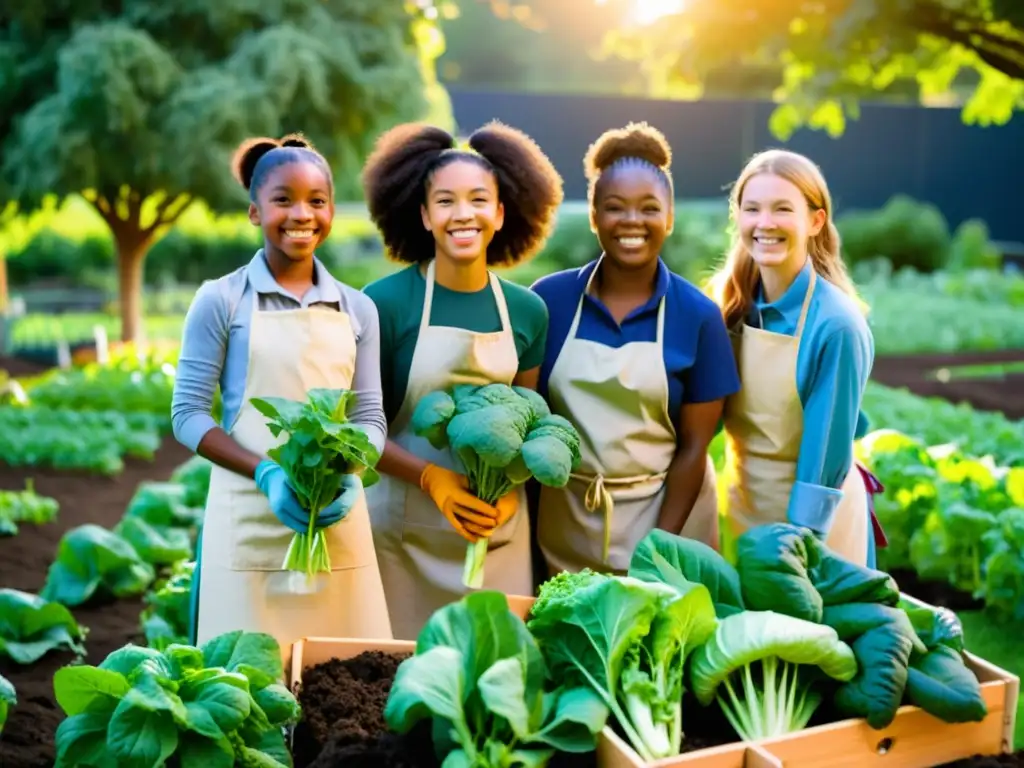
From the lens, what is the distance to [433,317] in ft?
9.78

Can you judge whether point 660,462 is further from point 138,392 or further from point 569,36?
point 569,36

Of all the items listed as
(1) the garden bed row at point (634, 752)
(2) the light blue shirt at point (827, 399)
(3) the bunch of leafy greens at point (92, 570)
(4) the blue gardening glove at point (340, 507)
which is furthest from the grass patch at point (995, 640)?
(3) the bunch of leafy greens at point (92, 570)

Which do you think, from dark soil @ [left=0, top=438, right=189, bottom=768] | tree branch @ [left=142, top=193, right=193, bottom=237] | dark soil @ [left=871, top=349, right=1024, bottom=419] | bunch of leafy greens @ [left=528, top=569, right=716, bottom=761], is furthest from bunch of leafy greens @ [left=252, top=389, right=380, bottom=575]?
tree branch @ [left=142, top=193, right=193, bottom=237]

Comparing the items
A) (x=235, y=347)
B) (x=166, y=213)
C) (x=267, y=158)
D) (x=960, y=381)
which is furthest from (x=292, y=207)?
(x=166, y=213)

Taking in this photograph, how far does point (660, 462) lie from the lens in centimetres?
310

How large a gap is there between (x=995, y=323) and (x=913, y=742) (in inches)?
474

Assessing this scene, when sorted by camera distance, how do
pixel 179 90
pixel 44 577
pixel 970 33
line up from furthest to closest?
pixel 179 90, pixel 970 33, pixel 44 577

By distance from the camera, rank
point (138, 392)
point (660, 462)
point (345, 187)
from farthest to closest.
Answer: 1. point (345, 187)
2. point (138, 392)
3. point (660, 462)

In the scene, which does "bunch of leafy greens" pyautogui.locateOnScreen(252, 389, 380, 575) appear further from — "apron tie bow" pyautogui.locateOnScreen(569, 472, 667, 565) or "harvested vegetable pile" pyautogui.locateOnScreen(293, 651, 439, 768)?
"apron tie bow" pyautogui.locateOnScreen(569, 472, 667, 565)

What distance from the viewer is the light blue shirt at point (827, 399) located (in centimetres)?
294

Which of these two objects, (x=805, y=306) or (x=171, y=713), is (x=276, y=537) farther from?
(x=805, y=306)

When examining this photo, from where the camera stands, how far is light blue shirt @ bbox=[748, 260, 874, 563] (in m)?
2.94

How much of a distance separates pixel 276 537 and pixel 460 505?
449 mm

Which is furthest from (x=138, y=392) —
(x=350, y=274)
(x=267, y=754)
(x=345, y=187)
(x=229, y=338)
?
(x=350, y=274)
